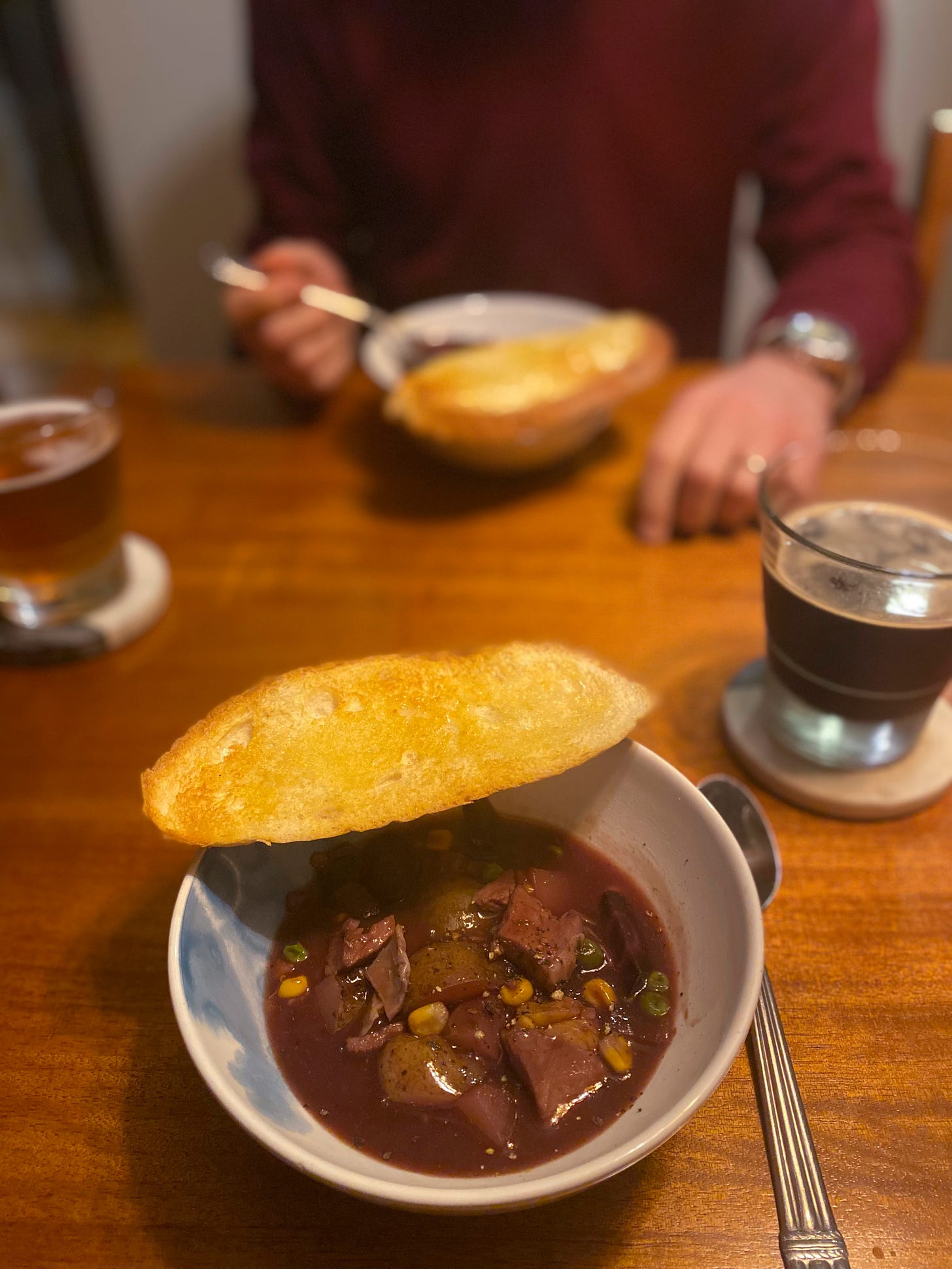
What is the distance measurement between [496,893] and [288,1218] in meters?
0.40

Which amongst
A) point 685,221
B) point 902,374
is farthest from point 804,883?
point 685,221

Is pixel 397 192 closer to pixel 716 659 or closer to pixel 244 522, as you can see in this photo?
pixel 244 522

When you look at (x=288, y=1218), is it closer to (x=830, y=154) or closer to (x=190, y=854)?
(x=190, y=854)

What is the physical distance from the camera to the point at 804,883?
4.06ft

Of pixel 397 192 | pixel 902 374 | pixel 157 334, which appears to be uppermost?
pixel 397 192

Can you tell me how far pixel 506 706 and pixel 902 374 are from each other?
6.87 ft

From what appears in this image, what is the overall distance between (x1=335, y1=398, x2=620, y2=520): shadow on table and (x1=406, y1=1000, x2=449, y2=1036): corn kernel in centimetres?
133

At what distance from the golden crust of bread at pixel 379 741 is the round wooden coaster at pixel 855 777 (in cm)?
41

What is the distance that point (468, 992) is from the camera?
974 mm

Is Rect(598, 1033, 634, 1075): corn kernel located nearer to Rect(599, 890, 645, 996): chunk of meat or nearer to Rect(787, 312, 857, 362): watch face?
Rect(599, 890, 645, 996): chunk of meat

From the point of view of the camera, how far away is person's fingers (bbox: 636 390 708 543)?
195 cm

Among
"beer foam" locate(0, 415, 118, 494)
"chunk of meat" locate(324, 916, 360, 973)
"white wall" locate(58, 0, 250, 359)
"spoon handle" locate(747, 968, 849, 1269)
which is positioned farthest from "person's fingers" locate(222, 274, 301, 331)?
"white wall" locate(58, 0, 250, 359)

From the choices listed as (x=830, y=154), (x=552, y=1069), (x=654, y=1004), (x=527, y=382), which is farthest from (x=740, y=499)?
(x=830, y=154)

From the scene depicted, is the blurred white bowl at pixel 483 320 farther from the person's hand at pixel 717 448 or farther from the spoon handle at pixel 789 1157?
the spoon handle at pixel 789 1157
